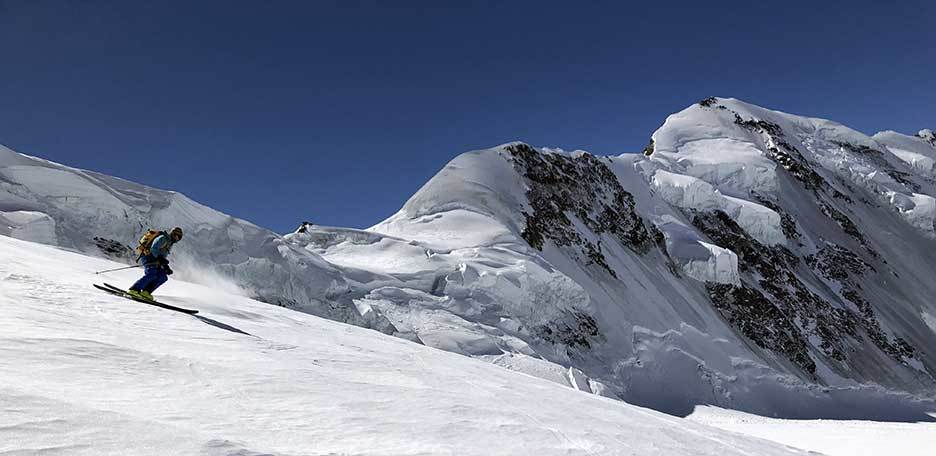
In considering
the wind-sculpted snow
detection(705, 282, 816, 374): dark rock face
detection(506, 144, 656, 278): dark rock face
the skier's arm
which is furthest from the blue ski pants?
detection(705, 282, 816, 374): dark rock face

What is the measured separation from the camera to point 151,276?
33.3 feet

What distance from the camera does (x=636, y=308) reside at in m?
31.9

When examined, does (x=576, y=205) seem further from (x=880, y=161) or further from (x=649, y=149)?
(x=880, y=161)

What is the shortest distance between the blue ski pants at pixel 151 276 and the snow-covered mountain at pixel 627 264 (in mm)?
7433

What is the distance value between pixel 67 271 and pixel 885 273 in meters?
66.9

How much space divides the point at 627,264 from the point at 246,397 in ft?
108

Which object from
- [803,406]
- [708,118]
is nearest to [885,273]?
[708,118]

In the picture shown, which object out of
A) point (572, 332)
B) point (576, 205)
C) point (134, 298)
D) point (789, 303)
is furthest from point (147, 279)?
point (789, 303)

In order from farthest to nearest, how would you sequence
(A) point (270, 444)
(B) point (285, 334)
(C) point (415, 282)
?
(C) point (415, 282), (B) point (285, 334), (A) point (270, 444)

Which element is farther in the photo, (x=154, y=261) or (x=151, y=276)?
(x=154, y=261)

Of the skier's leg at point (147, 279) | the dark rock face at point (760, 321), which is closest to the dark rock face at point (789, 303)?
the dark rock face at point (760, 321)

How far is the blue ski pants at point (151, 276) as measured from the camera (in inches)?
394

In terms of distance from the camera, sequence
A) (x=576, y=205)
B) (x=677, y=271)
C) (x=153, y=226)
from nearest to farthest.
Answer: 1. (x=153, y=226)
2. (x=576, y=205)
3. (x=677, y=271)

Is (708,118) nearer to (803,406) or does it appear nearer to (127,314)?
(803,406)
